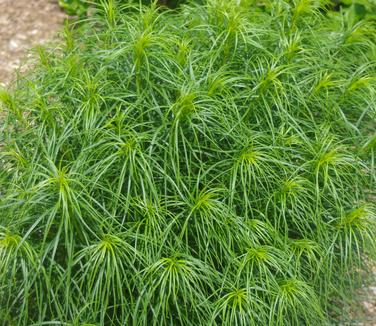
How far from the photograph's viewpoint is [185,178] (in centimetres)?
354

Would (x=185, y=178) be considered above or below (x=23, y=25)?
above

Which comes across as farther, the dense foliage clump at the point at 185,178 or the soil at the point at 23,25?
the soil at the point at 23,25

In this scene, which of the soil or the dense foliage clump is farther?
the soil

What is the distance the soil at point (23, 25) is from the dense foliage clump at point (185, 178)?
2236 mm

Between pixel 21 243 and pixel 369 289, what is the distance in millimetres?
1995

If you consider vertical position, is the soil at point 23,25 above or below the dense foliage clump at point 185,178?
below

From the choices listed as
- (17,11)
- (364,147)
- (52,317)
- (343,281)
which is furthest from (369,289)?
(17,11)

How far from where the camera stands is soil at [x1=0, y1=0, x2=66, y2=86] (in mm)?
6387

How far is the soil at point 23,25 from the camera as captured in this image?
251 inches

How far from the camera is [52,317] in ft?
10.9

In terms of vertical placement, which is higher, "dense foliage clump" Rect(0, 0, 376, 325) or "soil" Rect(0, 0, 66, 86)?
"dense foliage clump" Rect(0, 0, 376, 325)

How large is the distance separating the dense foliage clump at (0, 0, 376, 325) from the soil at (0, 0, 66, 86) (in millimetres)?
2236

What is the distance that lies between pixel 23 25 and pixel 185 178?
3.73 m

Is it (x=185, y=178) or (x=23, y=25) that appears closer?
(x=185, y=178)
